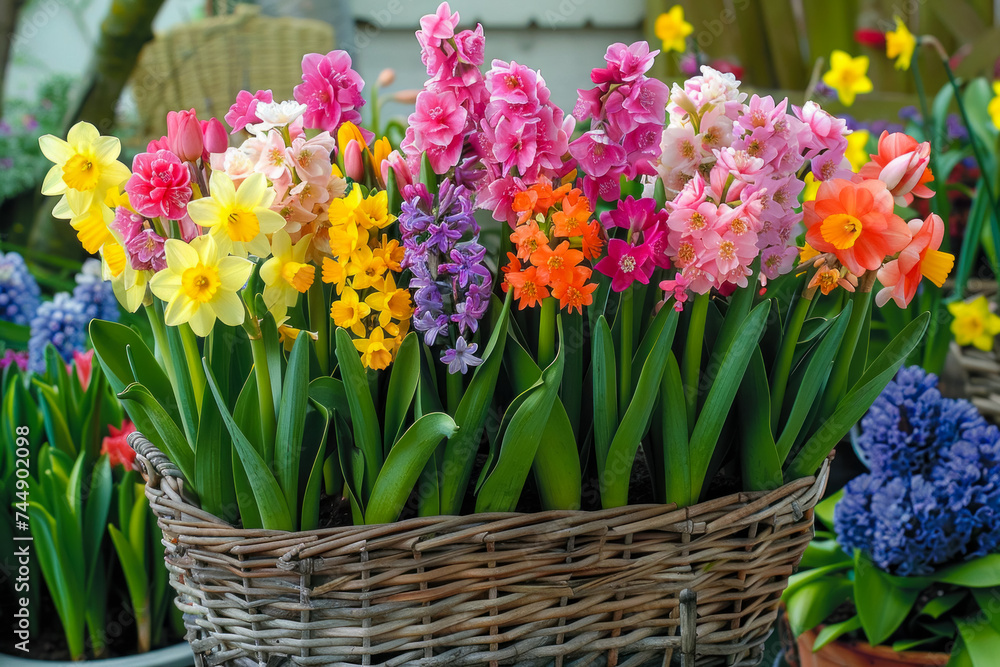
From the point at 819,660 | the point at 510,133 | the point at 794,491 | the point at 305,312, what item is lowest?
the point at 819,660

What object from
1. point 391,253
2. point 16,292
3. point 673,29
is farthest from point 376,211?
point 673,29

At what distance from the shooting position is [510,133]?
14.8 inches

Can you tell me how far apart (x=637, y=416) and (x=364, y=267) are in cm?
17

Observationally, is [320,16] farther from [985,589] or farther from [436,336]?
[985,589]

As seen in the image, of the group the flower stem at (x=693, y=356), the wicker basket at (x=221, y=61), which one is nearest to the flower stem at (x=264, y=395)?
the flower stem at (x=693, y=356)

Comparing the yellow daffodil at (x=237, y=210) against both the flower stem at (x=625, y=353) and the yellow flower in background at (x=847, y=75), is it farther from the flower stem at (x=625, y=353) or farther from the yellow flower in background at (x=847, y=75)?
the yellow flower in background at (x=847, y=75)

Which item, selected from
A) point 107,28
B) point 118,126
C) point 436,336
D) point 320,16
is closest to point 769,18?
point 320,16

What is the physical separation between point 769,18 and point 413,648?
5.75 feet

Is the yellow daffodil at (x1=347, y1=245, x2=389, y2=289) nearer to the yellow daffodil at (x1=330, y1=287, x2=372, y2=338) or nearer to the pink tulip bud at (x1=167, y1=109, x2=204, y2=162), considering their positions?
the yellow daffodil at (x1=330, y1=287, x2=372, y2=338)

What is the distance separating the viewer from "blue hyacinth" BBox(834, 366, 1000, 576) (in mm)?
709

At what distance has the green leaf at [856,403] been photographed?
0.44 metres

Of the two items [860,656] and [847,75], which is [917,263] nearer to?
[860,656]

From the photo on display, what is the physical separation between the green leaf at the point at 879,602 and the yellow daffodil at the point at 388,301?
1.83 ft

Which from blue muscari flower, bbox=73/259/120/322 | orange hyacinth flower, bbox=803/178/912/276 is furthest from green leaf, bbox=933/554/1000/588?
blue muscari flower, bbox=73/259/120/322
